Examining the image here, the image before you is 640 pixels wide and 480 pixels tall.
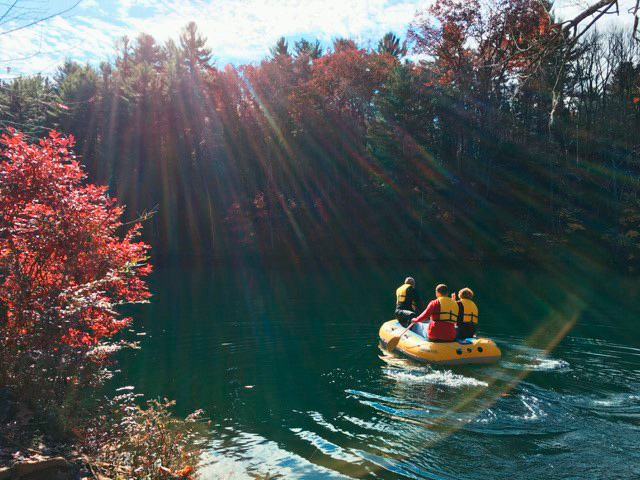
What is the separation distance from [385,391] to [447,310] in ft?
8.06

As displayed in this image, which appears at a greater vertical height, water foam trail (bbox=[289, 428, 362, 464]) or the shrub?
the shrub

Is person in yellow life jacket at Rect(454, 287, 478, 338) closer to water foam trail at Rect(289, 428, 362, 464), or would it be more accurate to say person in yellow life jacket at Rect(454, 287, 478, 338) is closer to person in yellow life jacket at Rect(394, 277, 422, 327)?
person in yellow life jacket at Rect(394, 277, 422, 327)

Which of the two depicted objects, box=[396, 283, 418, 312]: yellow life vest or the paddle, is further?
box=[396, 283, 418, 312]: yellow life vest

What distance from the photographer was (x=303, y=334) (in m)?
12.9

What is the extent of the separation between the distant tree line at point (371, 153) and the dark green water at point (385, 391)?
1645 cm

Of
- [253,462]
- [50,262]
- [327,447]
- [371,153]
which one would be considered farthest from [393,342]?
[371,153]

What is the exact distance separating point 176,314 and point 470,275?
15255mm

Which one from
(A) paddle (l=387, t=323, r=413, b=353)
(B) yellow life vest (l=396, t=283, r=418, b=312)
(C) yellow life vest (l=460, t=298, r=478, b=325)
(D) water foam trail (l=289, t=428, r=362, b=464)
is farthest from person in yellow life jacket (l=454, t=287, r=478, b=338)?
(D) water foam trail (l=289, t=428, r=362, b=464)

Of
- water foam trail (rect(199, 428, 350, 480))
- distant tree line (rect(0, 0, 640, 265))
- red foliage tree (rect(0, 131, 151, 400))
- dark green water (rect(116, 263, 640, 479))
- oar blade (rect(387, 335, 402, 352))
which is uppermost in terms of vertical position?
distant tree line (rect(0, 0, 640, 265))

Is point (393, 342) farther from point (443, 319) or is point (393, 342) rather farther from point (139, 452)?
point (139, 452)

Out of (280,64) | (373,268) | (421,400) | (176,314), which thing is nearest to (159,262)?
(373,268)

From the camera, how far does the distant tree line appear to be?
3128 centimetres

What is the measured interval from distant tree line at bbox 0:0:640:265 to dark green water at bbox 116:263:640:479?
16.4m

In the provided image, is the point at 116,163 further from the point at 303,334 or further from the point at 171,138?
the point at 303,334
